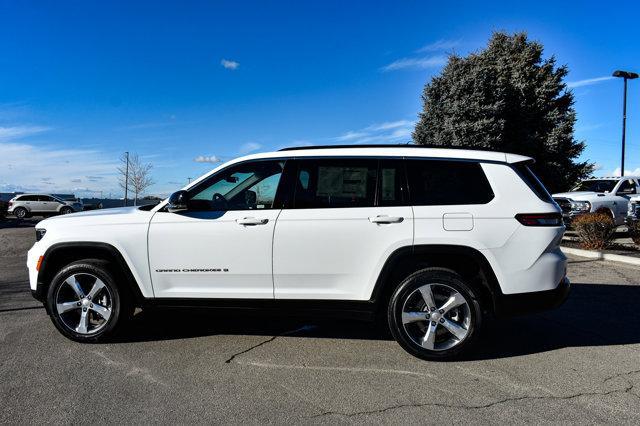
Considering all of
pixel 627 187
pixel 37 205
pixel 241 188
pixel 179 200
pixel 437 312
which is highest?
pixel 627 187

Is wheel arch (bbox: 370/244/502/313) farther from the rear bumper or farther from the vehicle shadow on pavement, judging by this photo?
the vehicle shadow on pavement

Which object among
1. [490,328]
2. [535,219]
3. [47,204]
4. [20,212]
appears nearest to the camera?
[535,219]

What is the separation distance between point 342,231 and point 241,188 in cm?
109

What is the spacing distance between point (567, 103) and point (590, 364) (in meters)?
21.0

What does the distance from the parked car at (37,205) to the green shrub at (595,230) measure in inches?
1272

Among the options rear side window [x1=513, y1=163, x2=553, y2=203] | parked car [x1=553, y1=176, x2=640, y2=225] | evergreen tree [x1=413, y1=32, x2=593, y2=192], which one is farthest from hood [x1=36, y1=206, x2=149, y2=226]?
evergreen tree [x1=413, y1=32, x2=593, y2=192]

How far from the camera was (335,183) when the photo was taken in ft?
14.2

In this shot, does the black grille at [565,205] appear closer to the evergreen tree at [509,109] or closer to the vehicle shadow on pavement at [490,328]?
the evergreen tree at [509,109]

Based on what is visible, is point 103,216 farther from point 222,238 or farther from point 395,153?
point 395,153

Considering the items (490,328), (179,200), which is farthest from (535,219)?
(179,200)

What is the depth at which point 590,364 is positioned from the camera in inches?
160

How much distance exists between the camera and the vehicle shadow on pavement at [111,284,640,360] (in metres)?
4.50

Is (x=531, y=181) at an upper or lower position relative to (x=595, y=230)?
upper

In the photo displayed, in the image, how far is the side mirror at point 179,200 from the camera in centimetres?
426
